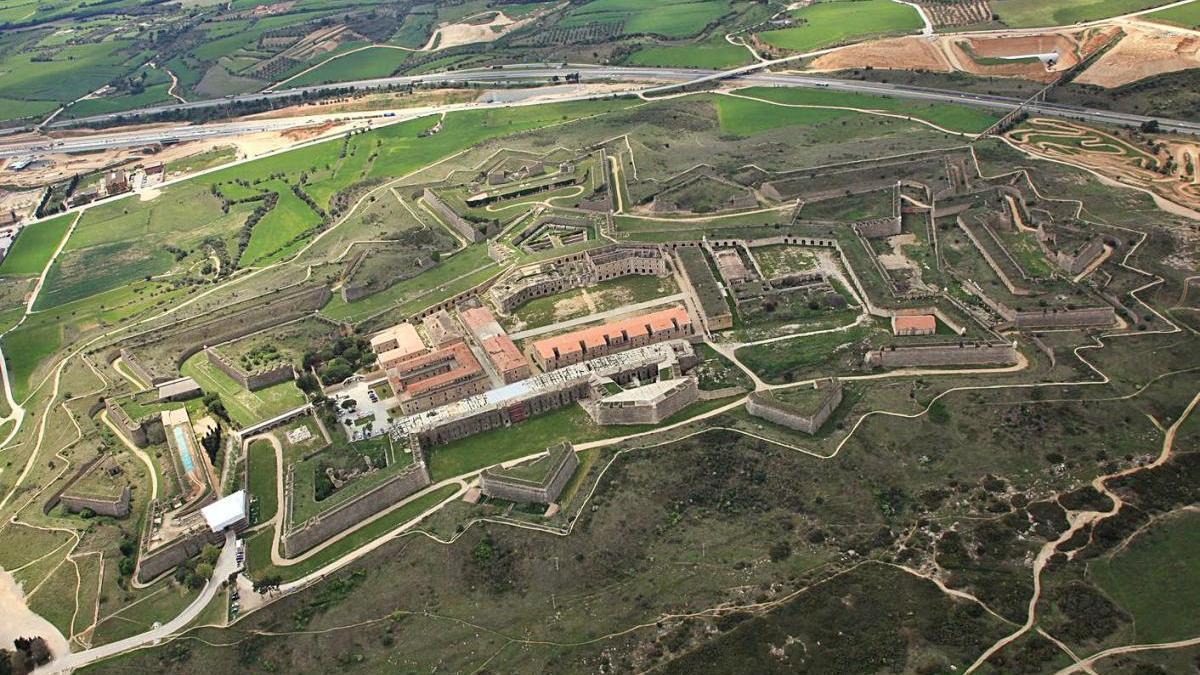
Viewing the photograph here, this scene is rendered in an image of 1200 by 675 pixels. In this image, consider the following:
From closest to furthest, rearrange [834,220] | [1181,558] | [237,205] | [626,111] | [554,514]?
[1181,558] < [554,514] < [834,220] < [237,205] < [626,111]

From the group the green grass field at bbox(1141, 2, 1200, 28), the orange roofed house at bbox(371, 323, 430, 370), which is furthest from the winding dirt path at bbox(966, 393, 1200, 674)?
the green grass field at bbox(1141, 2, 1200, 28)

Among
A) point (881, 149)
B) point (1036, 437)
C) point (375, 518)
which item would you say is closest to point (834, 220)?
point (881, 149)

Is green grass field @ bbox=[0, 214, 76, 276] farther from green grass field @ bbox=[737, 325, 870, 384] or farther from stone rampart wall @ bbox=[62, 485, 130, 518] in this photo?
green grass field @ bbox=[737, 325, 870, 384]

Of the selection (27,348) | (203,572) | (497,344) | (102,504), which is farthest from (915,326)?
(27,348)

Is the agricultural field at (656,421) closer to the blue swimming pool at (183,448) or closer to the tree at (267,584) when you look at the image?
the tree at (267,584)

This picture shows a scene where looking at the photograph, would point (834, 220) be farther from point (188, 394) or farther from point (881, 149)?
point (188, 394)

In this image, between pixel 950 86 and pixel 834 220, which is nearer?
pixel 834 220

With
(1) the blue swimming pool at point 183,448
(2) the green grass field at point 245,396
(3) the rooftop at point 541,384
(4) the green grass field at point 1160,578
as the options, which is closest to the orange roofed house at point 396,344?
(2) the green grass field at point 245,396
